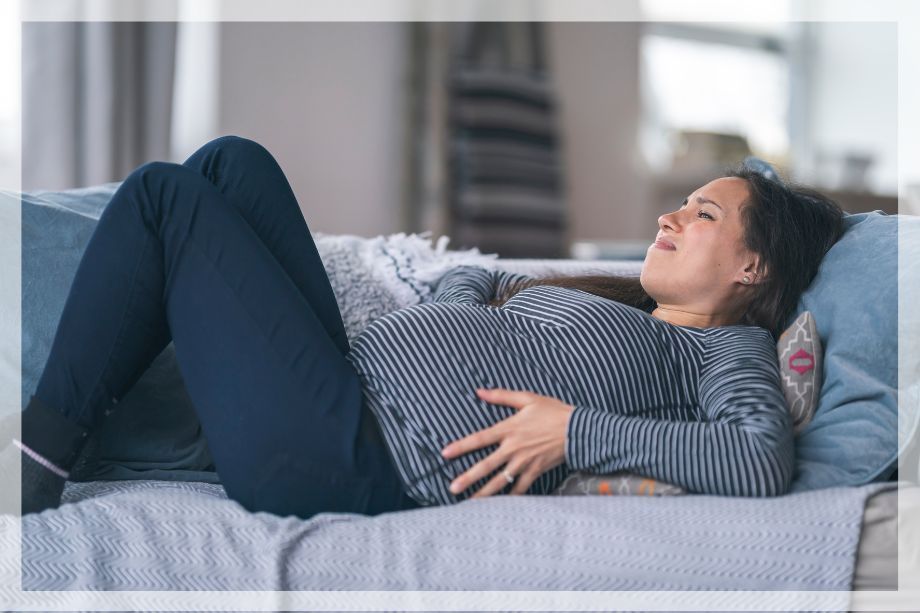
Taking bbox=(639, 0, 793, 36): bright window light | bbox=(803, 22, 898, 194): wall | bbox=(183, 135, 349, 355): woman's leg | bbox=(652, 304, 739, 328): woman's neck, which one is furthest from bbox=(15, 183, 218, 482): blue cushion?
bbox=(803, 22, 898, 194): wall

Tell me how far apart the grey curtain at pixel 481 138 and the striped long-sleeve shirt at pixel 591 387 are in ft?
8.81

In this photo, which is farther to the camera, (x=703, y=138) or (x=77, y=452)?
(x=703, y=138)

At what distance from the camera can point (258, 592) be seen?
42.1 inches

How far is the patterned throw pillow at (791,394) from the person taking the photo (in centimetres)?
121

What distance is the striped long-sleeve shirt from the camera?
1159 millimetres

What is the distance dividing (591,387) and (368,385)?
0.33 metres

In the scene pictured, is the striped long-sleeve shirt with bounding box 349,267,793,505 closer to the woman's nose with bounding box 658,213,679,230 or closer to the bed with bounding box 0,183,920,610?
the bed with bounding box 0,183,920,610

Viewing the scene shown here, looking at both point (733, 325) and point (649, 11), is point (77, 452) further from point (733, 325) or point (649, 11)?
point (649, 11)

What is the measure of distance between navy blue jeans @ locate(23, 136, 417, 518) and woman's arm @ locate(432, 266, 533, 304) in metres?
0.39

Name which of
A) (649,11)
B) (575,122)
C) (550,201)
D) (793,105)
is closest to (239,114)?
(550,201)

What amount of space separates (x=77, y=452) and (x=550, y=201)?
331 centimetres

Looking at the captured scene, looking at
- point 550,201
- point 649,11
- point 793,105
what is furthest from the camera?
point 793,105

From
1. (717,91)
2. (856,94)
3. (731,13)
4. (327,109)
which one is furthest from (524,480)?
(856,94)

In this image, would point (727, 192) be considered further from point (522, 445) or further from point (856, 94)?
point (856, 94)
